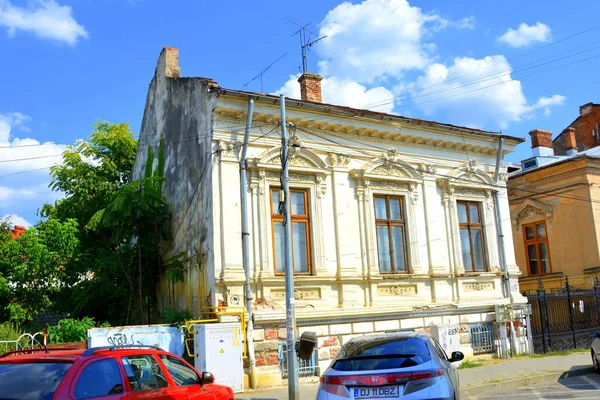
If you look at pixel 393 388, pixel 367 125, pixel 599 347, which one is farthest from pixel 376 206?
pixel 393 388

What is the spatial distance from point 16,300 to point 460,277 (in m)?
12.5

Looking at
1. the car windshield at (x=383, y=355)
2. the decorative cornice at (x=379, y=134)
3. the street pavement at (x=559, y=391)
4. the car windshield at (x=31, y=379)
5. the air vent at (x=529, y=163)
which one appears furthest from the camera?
the air vent at (x=529, y=163)

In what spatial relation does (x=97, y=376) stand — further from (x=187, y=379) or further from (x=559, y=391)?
(x=559, y=391)

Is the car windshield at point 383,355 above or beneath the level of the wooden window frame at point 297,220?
beneath

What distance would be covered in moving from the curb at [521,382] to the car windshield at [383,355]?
506 cm

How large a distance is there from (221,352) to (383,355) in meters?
5.95

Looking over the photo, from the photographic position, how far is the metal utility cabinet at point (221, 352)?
1256 centimetres

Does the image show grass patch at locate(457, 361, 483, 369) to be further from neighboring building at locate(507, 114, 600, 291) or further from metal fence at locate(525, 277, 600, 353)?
neighboring building at locate(507, 114, 600, 291)

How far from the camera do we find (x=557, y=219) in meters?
25.0

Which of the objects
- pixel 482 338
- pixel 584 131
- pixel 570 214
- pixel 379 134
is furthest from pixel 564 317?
pixel 584 131

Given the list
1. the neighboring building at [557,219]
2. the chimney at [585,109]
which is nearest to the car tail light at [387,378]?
the neighboring building at [557,219]

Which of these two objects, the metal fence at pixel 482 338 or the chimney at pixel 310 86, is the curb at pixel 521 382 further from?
the chimney at pixel 310 86

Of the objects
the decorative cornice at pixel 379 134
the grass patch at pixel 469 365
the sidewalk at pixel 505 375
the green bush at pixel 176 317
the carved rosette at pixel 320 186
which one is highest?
the decorative cornice at pixel 379 134

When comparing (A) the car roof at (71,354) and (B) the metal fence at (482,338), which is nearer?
(A) the car roof at (71,354)
